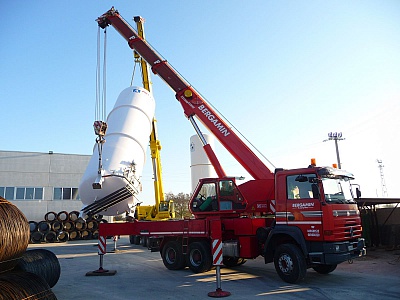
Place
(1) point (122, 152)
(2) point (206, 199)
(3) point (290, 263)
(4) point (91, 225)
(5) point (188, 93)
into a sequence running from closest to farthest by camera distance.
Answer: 1. (3) point (290, 263)
2. (2) point (206, 199)
3. (1) point (122, 152)
4. (5) point (188, 93)
5. (4) point (91, 225)

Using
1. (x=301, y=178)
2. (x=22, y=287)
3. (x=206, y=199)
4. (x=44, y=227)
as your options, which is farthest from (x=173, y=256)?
(x=44, y=227)

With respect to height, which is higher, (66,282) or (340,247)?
(340,247)

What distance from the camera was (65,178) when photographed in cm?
3025

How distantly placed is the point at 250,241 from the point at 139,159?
593cm

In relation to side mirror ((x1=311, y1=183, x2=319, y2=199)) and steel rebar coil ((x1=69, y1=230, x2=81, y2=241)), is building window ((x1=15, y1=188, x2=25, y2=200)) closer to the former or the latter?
steel rebar coil ((x1=69, y1=230, x2=81, y2=241))

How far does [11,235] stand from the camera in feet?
19.1

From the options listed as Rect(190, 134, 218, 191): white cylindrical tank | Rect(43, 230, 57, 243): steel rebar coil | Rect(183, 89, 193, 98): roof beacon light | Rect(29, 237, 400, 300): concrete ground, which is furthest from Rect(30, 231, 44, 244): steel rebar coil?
Rect(183, 89, 193, 98): roof beacon light

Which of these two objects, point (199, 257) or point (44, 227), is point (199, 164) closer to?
point (199, 257)

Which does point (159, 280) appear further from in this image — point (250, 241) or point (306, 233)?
point (306, 233)

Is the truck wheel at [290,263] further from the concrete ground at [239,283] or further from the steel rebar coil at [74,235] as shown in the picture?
the steel rebar coil at [74,235]

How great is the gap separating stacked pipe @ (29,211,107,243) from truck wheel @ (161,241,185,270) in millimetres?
13897

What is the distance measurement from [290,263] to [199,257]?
3.03 meters

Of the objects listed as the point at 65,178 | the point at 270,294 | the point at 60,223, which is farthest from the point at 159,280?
the point at 65,178

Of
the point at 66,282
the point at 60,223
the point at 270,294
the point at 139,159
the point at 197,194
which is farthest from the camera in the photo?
the point at 60,223
